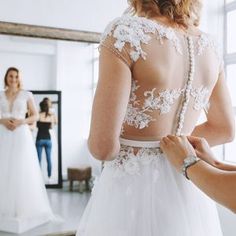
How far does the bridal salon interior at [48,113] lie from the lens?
190 cm

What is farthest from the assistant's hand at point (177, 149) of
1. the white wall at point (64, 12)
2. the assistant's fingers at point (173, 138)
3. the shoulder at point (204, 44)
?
the white wall at point (64, 12)

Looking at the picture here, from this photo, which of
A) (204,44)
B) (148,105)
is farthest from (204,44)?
(148,105)

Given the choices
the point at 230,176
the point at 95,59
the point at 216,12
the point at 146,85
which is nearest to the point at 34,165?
the point at 95,59

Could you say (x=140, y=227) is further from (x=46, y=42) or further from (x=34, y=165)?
(x=46, y=42)

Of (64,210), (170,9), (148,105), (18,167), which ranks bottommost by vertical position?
(64,210)

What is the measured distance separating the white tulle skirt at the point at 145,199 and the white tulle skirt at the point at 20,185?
1.00m

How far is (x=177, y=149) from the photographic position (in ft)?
2.91

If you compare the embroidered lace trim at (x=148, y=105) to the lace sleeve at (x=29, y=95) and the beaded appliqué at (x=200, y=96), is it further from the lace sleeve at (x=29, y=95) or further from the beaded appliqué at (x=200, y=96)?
the lace sleeve at (x=29, y=95)

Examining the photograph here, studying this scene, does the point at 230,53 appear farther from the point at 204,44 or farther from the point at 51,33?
the point at 204,44

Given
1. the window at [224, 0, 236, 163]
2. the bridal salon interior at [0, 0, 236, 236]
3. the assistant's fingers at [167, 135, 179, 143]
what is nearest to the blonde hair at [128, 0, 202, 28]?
the assistant's fingers at [167, 135, 179, 143]

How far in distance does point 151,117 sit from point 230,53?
1.70m

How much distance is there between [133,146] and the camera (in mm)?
1001

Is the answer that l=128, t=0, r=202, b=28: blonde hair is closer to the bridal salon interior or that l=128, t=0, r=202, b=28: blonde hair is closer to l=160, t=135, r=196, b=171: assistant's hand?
l=160, t=135, r=196, b=171: assistant's hand

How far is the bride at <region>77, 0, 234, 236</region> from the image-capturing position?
87 centimetres
